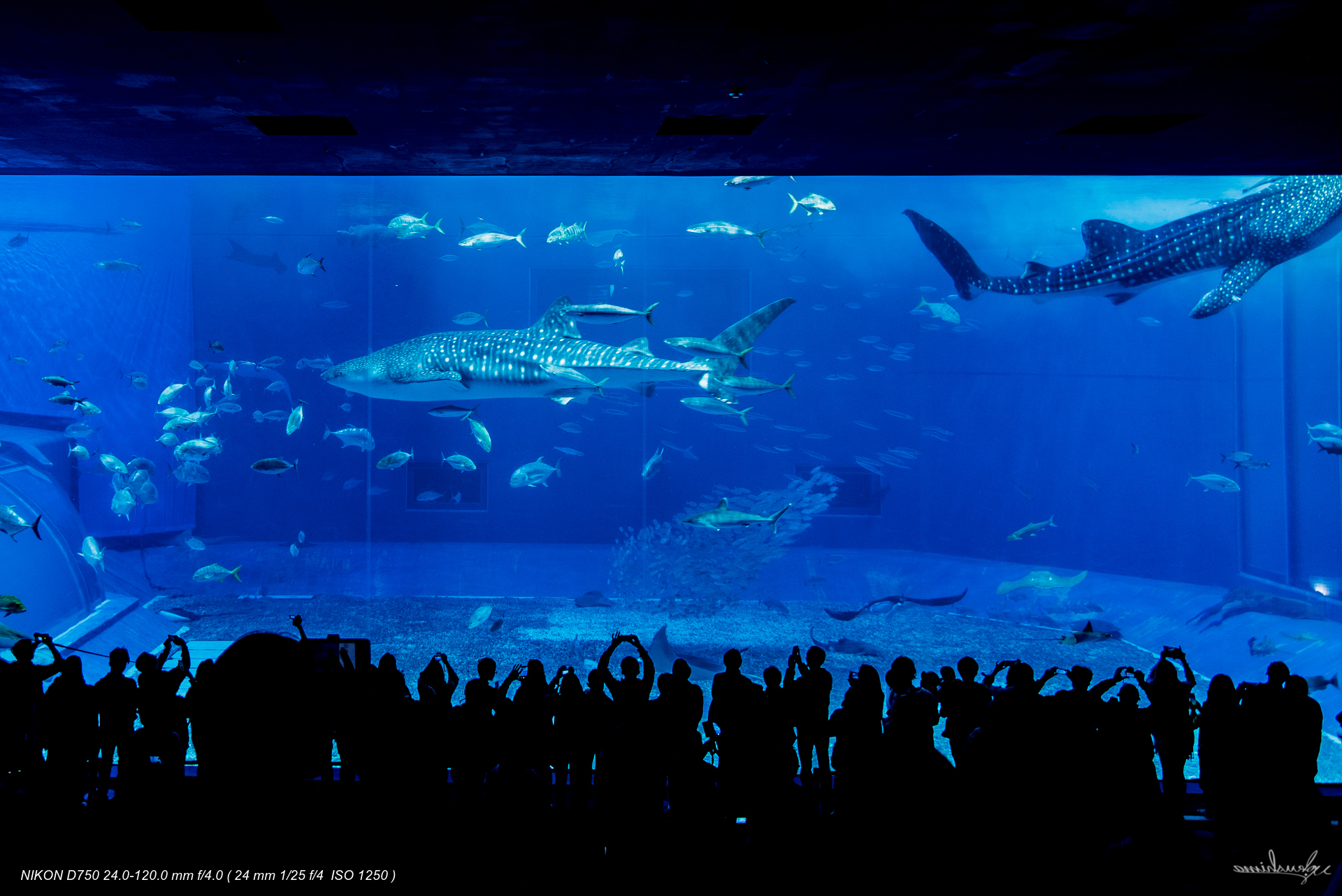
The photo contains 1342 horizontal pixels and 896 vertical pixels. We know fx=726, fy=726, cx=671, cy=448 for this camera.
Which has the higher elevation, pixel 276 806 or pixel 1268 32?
pixel 1268 32

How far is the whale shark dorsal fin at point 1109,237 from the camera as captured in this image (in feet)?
29.2

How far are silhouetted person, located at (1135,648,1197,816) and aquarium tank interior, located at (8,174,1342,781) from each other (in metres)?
2.87

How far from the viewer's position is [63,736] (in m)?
3.54

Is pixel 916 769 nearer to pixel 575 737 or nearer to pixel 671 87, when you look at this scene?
pixel 575 737

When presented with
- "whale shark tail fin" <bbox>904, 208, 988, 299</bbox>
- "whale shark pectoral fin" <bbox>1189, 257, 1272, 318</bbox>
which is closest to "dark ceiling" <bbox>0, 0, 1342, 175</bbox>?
"whale shark pectoral fin" <bbox>1189, 257, 1272, 318</bbox>

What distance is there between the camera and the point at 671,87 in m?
4.79

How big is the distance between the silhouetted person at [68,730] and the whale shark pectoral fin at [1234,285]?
10.3 meters

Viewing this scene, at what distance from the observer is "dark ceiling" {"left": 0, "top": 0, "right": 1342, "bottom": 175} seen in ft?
12.8

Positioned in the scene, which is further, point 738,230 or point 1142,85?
point 738,230

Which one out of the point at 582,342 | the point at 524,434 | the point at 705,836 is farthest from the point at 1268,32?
the point at 524,434

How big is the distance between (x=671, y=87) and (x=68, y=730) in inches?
194

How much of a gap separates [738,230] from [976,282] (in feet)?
11.4

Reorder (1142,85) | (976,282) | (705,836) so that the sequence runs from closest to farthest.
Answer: (705,836)
(1142,85)
(976,282)

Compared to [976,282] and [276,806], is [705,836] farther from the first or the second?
[976,282]
